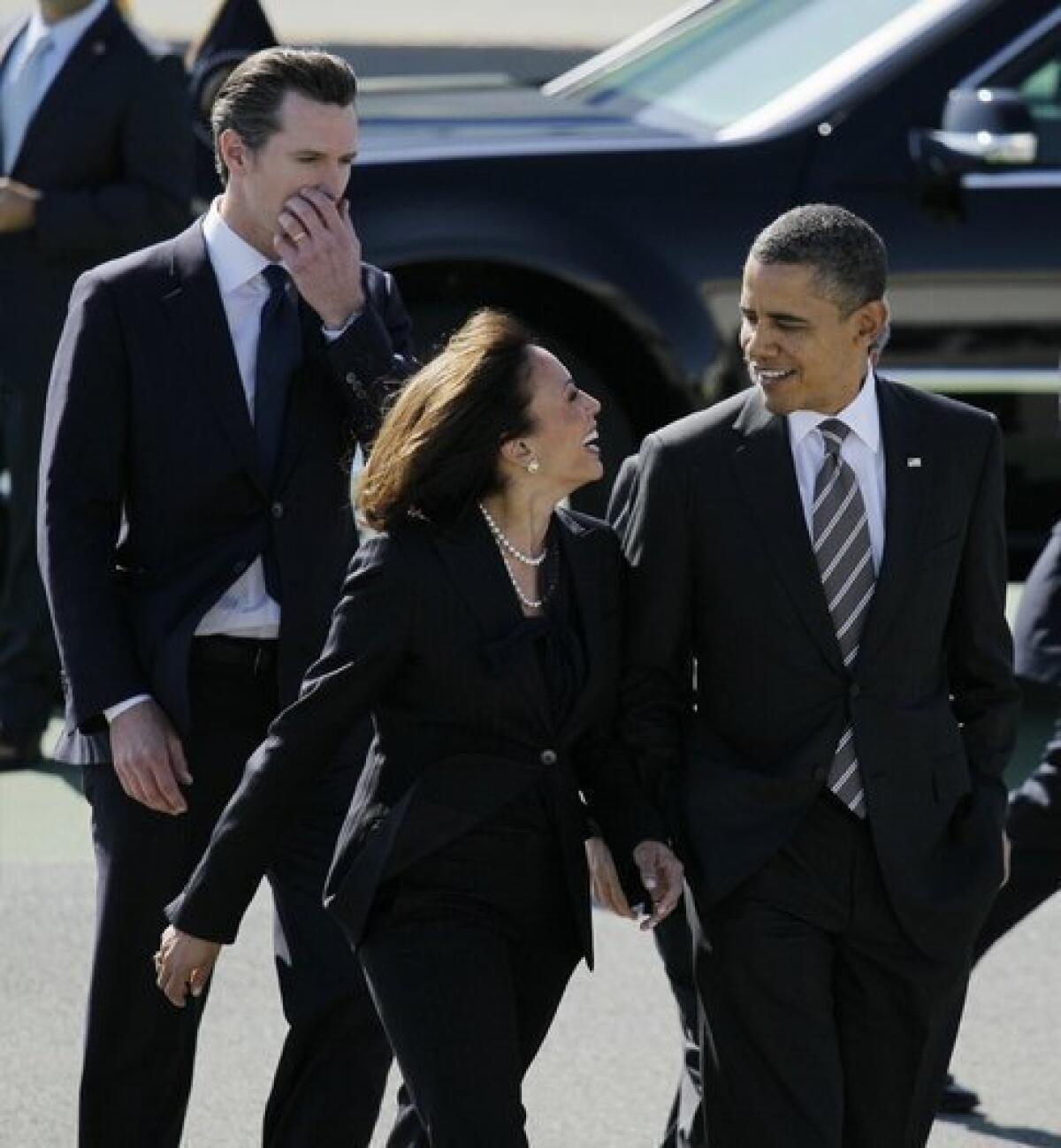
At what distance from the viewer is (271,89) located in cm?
468

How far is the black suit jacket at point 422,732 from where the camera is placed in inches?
167

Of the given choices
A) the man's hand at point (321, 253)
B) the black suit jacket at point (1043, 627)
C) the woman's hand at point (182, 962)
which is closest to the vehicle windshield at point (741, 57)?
the black suit jacket at point (1043, 627)

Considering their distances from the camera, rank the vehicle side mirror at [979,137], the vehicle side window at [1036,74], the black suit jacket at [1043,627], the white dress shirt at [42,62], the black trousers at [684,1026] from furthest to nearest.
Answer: the vehicle side window at [1036,74] → the vehicle side mirror at [979,137] → the white dress shirt at [42,62] → the black suit jacket at [1043,627] → the black trousers at [684,1026]

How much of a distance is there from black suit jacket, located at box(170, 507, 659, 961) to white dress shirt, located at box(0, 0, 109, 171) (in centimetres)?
404

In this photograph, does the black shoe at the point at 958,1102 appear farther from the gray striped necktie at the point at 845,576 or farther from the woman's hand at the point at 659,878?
the woman's hand at the point at 659,878

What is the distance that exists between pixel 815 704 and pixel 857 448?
367 mm

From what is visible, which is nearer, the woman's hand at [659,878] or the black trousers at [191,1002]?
the woman's hand at [659,878]

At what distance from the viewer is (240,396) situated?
4.74 meters

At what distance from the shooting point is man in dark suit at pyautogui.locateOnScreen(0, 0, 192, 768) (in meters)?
7.95

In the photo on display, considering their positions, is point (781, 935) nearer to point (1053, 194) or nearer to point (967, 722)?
point (967, 722)

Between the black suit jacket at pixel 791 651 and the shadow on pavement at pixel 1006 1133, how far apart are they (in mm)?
1375

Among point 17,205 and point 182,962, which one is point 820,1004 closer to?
point 182,962

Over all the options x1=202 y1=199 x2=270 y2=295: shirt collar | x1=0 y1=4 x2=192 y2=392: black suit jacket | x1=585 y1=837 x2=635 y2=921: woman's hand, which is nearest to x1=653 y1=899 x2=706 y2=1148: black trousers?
x1=585 y1=837 x2=635 y2=921: woman's hand

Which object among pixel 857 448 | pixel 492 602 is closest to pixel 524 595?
pixel 492 602
